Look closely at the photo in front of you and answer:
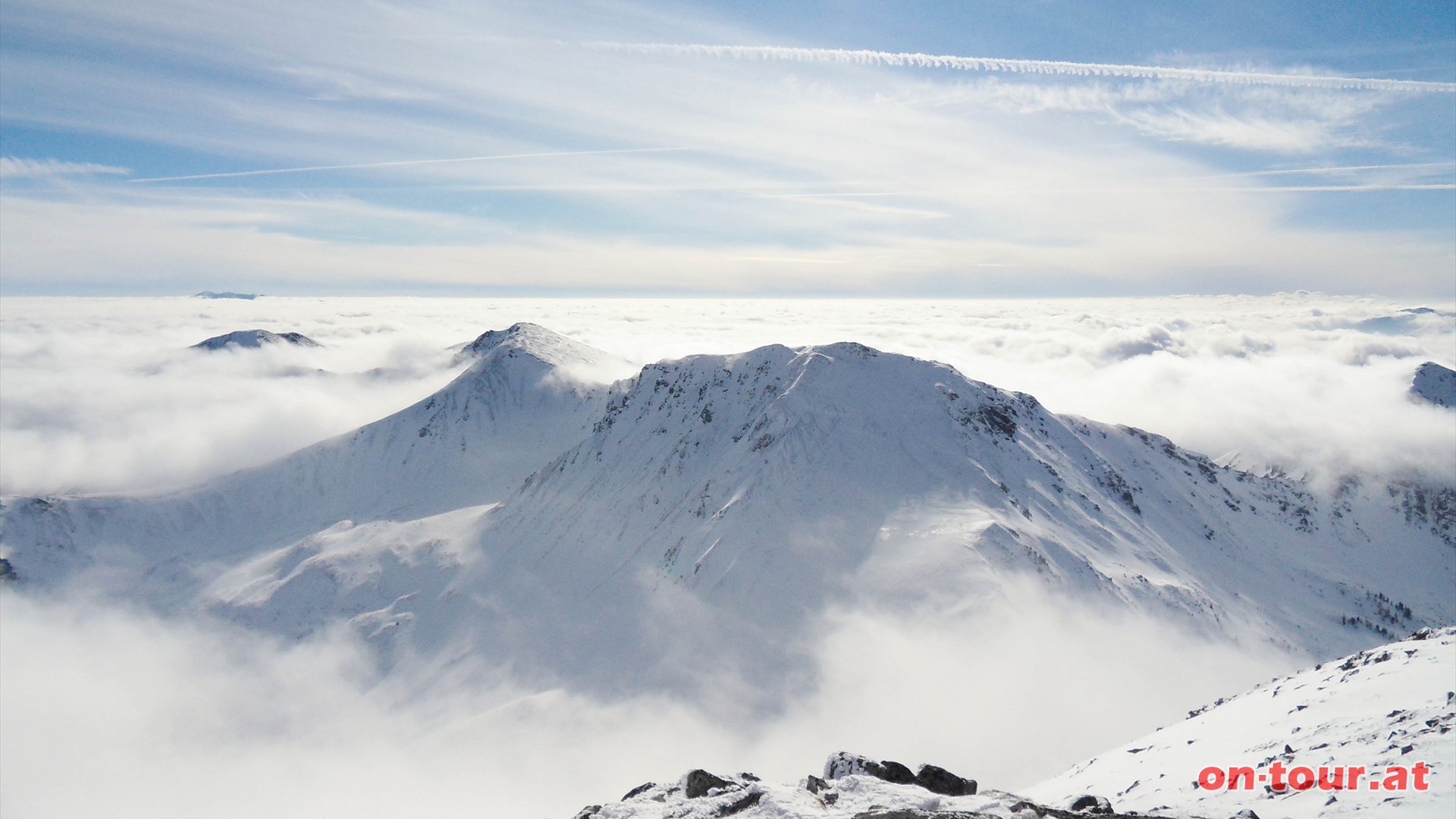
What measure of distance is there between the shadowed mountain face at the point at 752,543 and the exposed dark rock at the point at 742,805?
2980 inches

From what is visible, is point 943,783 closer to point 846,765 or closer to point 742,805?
point 846,765

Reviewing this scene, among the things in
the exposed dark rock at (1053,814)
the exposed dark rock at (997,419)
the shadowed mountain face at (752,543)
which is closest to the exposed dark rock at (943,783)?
the exposed dark rock at (1053,814)

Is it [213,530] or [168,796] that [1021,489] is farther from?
[213,530]

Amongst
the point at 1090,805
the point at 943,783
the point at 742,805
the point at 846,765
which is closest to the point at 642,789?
the point at 742,805

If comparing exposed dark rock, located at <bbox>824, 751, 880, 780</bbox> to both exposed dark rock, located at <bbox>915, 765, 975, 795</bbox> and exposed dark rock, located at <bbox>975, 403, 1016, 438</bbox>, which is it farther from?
exposed dark rock, located at <bbox>975, 403, 1016, 438</bbox>

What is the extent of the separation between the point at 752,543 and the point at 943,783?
95139mm

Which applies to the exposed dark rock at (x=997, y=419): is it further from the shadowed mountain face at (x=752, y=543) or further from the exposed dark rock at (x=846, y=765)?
the exposed dark rock at (x=846, y=765)

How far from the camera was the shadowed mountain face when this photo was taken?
11238 cm

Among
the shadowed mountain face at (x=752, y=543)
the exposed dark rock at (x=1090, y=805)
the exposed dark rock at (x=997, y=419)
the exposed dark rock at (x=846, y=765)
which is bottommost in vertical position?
the shadowed mountain face at (x=752, y=543)

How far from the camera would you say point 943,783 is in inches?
1187

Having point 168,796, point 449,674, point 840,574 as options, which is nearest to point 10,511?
point 168,796

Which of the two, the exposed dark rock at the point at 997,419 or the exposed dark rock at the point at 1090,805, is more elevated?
the exposed dark rock at the point at 997,419

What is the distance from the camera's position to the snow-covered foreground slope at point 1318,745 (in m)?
24.1

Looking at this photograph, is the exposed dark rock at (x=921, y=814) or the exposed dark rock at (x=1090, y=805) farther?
the exposed dark rock at (x=1090, y=805)
